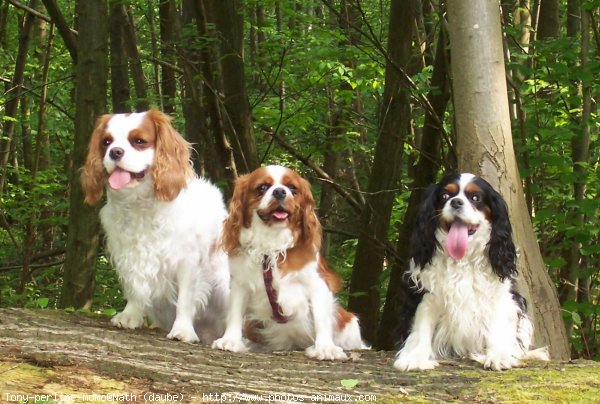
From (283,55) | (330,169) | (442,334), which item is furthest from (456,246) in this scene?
(330,169)

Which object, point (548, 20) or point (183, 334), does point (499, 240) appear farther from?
point (548, 20)

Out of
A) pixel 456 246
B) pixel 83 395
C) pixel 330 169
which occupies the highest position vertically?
pixel 330 169

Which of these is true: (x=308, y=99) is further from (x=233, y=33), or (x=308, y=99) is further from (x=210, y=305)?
(x=210, y=305)

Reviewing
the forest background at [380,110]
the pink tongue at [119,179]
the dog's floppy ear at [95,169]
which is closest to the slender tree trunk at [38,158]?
the forest background at [380,110]

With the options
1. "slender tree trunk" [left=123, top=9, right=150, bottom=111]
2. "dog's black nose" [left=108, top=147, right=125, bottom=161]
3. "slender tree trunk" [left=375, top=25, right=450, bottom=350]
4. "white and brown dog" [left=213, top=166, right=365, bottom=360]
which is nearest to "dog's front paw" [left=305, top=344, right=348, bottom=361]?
"white and brown dog" [left=213, top=166, right=365, bottom=360]

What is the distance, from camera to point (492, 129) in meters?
5.68

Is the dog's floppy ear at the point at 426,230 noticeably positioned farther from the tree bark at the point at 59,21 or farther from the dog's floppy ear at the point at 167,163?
the tree bark at the point at 59,21

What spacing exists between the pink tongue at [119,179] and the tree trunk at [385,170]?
4425 mm

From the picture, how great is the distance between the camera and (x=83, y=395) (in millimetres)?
3539

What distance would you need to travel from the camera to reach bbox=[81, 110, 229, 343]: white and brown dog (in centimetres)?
528

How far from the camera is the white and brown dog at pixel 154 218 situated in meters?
5.28

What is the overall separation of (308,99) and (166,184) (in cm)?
579

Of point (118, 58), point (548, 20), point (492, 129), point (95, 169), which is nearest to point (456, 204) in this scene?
point (492, 129)

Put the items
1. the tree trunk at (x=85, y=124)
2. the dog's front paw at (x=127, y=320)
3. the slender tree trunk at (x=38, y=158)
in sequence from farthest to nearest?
the slender tree trunk at (x=38, y=158), the tree trunk at (x=85, y=124), the dog's front paw at (x=127, y=320)
